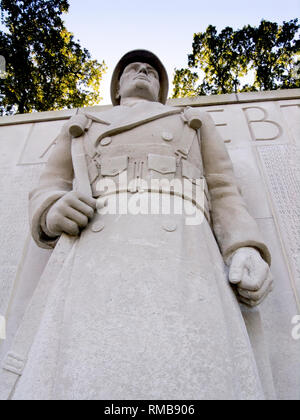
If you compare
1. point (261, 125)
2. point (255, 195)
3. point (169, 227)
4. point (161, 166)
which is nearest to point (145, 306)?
point (169, 227)

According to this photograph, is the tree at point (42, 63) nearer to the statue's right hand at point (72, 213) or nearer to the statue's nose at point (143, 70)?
the statue's nose at point (143, 70)

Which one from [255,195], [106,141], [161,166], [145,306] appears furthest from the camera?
[255,195]

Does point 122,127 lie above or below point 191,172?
above

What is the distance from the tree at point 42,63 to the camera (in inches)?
395

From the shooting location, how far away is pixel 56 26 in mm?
11258

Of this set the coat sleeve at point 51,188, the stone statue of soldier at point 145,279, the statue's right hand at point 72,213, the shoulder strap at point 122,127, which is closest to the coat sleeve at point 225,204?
Result: the stone statue of soldier at point 145,279

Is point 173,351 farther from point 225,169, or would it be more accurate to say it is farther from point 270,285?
point 225,169

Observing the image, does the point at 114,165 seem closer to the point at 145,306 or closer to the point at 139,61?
the point at 145,306

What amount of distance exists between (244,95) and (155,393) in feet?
15.5

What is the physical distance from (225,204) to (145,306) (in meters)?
1.35

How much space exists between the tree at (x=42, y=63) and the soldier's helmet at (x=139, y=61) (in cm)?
564

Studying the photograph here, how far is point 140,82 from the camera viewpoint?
4270mm

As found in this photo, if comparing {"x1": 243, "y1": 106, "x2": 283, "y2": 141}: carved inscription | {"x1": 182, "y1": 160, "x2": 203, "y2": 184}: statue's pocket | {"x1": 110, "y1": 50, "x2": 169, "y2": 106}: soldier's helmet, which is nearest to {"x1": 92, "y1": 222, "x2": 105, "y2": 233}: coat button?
{"x1": 182, "y1": 160, "x2": 203, "y2": 184}: statue's pocket

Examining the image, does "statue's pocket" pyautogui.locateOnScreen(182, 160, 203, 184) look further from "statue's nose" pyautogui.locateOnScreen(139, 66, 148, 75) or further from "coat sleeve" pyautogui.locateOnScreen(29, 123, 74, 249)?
"statue's nose" pyautogui.locateOnScreen(139, 66, 148, 75)
